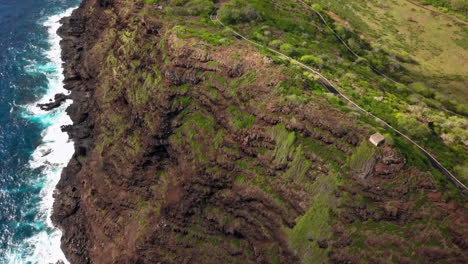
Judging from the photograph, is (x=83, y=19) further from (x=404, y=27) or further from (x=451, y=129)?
(x=451, y=129)

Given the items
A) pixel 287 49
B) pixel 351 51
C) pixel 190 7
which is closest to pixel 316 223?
pixel 287 49

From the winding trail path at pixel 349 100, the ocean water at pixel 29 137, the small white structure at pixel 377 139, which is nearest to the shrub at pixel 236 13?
the winding trail path at pixel 349 100

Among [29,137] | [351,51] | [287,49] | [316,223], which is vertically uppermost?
[287,49]

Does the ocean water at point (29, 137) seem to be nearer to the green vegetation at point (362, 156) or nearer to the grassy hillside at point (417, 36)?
the green vegetation at point (362, 156)

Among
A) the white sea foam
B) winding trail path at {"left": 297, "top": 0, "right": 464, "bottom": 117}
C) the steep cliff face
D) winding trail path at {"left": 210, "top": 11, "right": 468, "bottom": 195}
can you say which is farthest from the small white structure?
the white sea foam

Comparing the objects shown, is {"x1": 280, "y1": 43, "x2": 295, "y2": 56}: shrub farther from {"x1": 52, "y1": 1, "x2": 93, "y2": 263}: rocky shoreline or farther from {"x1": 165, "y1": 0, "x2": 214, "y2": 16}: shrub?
{"x1": 52, "y1": 1, "x2": 93, "y2": 263}: rocky shoreline

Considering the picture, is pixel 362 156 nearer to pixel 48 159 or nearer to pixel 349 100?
pixel 349 100
